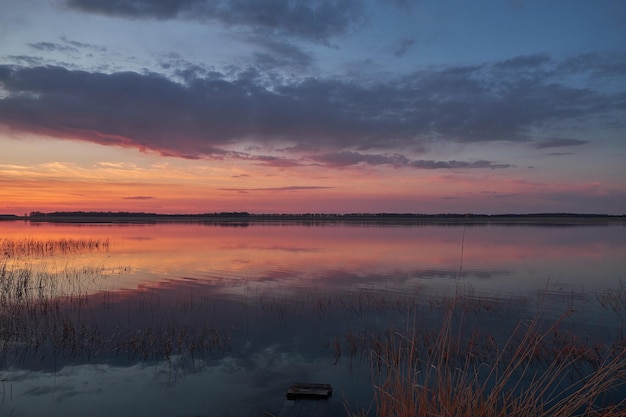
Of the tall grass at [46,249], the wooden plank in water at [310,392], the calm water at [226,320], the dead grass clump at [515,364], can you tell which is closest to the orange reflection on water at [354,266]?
the calm water at [226,320]

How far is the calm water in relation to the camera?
7.41 meters

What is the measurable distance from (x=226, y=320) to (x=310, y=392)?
5.35 m

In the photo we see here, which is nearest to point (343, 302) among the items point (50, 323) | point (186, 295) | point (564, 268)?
point (186, 295)

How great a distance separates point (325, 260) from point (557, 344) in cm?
1669

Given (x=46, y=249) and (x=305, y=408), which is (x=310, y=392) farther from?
(x=46, y=249)

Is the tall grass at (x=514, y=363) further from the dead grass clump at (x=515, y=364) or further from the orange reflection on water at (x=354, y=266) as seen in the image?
the orange reflection on water at (x=354, y=266)

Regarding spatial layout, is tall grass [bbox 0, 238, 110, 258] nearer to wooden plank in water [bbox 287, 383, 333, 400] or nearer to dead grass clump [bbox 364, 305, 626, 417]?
wooden plank in water [bbox 287, 383, 333, 400]

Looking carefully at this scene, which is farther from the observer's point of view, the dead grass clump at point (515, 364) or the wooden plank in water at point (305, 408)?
the dead grass clump at point (515, 364)

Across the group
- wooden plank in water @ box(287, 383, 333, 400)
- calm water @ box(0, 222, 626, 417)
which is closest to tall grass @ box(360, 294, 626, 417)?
wooden plank in water @ box(287, 383, 333, 400)

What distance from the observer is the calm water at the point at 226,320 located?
7.41m

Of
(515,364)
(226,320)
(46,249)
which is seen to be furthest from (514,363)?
(46,249)

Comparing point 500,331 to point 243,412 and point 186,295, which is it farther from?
point 186,295

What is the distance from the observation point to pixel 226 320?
1208cm

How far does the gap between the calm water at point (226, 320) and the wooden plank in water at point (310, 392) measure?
172 mm
